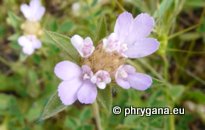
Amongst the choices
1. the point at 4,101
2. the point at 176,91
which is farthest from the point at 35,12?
the point at 176,91

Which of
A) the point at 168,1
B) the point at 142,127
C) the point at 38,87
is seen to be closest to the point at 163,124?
the point at 142,127

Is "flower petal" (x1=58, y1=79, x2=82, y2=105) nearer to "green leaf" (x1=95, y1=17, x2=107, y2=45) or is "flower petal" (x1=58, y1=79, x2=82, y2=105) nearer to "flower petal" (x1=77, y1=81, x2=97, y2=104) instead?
"flower petal" (x1=77, y1=81, x2=97, y2=104)

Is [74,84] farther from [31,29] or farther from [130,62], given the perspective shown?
[31,29]

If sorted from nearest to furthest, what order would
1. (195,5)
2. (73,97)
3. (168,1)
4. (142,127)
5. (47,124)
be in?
(73,97) → (168,1) → (142,127) → (47,124) → (195,5)

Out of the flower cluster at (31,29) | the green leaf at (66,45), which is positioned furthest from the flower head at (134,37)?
the flower cluster at (31,29)

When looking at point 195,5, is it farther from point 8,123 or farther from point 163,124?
point 8,123

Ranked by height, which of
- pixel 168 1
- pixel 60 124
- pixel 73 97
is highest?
pixel 168 1

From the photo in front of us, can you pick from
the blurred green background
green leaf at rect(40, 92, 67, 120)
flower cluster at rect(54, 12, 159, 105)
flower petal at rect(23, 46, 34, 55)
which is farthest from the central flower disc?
flower petal at rect(23, 46, 34, 55)
